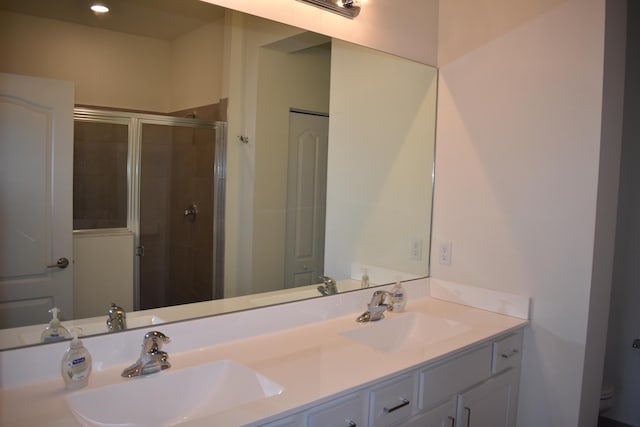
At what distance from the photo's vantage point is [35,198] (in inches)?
48.4

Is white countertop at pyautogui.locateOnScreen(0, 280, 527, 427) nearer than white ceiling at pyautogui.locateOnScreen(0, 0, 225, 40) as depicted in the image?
Yes

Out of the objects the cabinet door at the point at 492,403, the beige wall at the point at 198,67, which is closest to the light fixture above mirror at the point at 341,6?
the beige wall at the point at 198,67

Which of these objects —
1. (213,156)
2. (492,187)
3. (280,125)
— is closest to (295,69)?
(280,125)

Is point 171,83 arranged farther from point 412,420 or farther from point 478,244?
point 478,244

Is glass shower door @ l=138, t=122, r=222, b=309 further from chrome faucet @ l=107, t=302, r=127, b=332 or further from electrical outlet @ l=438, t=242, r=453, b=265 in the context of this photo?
electrical outlet @ l=438, t=242, r=453, b=265

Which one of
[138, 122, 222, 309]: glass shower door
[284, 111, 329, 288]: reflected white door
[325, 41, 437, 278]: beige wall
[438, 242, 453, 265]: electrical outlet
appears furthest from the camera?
[438, 242, 453, 265]: electrical outlet

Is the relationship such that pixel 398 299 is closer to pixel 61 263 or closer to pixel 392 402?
pixel 392 402

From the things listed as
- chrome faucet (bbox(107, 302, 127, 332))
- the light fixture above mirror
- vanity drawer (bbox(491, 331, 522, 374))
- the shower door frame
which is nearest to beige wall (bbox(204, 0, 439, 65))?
the light fixture above mirror

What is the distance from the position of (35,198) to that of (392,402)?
3.85 feet

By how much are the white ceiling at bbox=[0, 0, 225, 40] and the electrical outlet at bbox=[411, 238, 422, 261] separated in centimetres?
141

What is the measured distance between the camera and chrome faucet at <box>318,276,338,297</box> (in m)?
1.92

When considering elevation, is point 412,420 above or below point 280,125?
below

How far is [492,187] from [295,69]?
3.41 feet

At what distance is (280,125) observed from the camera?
1912 millimetres
